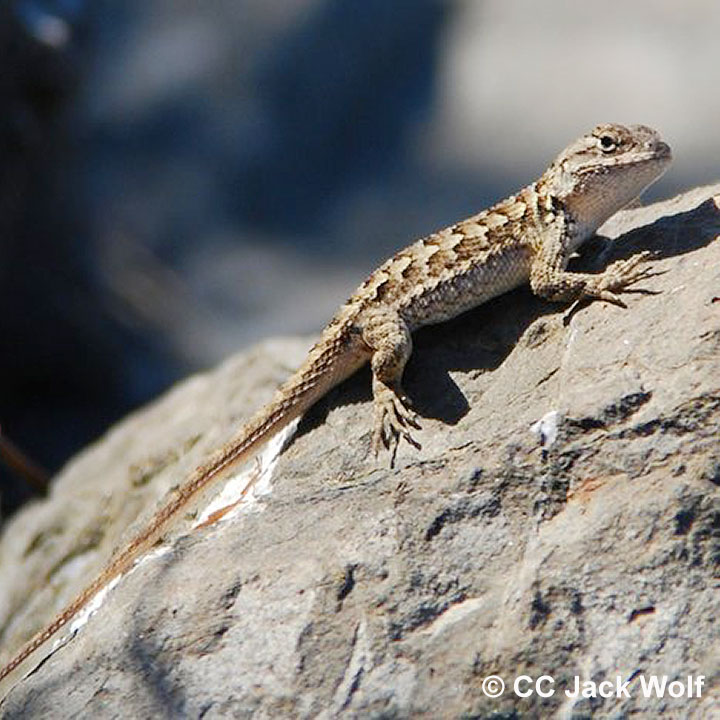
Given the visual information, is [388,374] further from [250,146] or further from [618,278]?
[250,146]

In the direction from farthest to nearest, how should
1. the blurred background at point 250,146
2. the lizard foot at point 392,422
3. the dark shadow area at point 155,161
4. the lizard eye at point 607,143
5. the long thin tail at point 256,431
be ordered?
the blurred background at point 250,146
the dark shadow area at point 155,161
the lizard eye at point 607,143
the long thin tail at point 256,431
the lizard foot at point 392,422

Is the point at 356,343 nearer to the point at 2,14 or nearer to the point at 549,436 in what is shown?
the point at 549,436

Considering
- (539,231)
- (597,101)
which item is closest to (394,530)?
(539,231)

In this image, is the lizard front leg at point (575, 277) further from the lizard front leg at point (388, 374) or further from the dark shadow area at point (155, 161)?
the dark shadow area at point (155, 161)

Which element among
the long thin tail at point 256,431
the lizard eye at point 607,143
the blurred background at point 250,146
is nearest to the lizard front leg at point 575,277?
the lizard eye at point 607,143

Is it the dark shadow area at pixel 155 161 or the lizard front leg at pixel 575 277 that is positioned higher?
the dark shadow area at pixel 155 161

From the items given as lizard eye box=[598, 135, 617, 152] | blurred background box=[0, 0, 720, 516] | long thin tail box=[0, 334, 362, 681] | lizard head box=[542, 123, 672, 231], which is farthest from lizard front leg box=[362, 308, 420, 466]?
blurred background box=[0, 0, 720, 516]

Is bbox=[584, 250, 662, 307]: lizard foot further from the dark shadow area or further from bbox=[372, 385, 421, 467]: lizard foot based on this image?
the dark shadow area

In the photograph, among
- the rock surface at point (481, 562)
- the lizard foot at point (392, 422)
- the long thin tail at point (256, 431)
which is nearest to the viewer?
the rock surface at point (481, 562)
